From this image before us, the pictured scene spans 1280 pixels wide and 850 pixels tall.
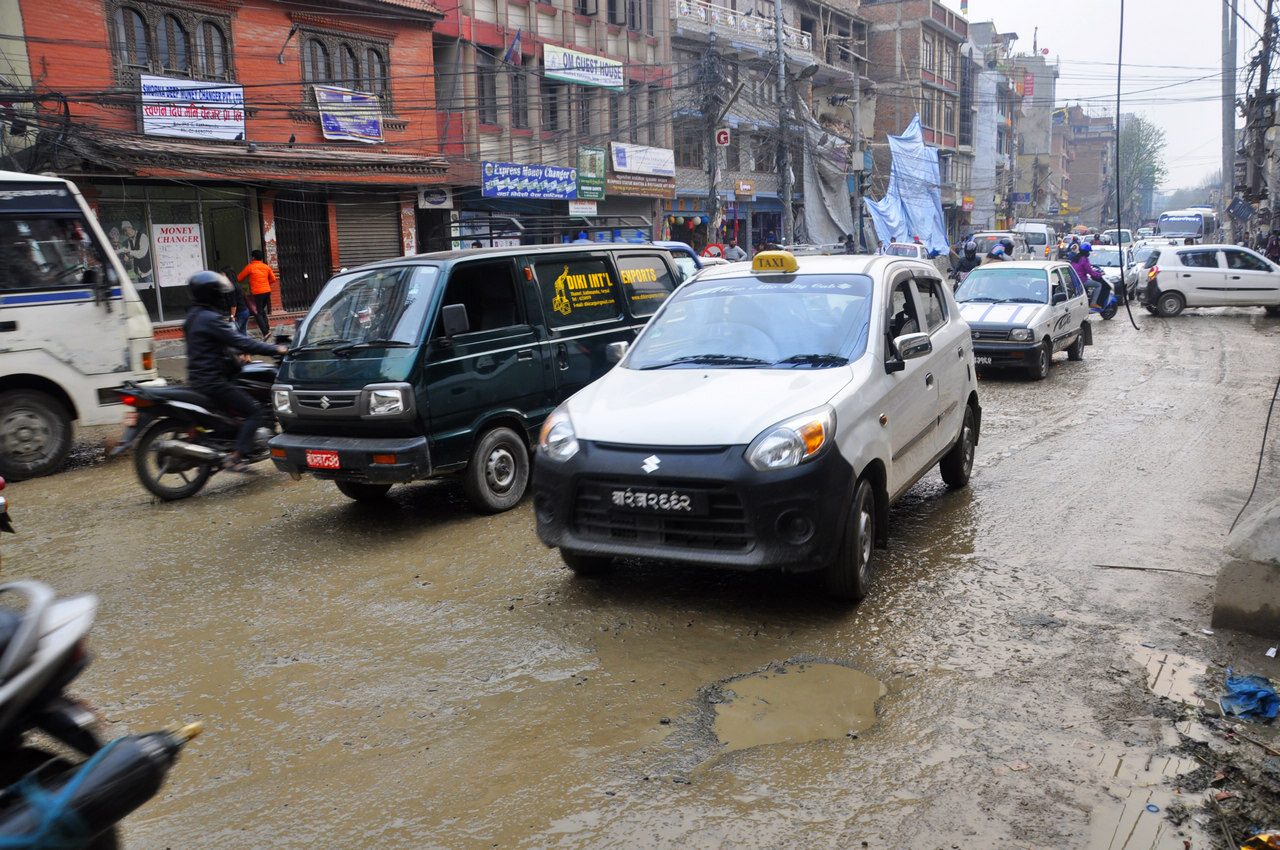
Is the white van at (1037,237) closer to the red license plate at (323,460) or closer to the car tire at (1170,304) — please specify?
the car tire at (1170,304)

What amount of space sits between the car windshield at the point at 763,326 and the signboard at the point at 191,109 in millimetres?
15062

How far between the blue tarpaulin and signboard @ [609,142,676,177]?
8074 millimetres

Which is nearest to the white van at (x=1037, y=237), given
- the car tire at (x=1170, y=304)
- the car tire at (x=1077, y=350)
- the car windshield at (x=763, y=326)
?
the car tire at (x=1170, y=304)

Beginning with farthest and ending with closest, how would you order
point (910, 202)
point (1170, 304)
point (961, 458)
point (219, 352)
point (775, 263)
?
point (910, 202) → point (1170, 304) → point (219, 352) → point (961, 458) → point (775, 263)

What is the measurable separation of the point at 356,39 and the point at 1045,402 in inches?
692

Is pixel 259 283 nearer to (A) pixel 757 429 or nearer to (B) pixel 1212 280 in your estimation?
(A) pixel 757 429

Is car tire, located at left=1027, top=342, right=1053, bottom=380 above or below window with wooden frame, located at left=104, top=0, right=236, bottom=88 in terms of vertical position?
below

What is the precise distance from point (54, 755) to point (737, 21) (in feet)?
128

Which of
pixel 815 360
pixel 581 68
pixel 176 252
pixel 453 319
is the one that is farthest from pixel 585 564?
pixel 581 68

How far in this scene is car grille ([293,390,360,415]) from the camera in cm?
669

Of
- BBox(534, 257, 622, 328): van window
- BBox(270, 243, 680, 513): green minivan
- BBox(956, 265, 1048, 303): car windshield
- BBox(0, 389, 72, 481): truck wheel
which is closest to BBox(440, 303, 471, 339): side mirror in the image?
BBox(270, 243, 680, 513): green minivan

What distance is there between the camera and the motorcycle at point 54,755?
7.30 ft

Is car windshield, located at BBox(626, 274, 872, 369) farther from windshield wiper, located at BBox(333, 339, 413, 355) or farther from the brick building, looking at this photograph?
the brick building

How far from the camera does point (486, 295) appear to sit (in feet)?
24.1
